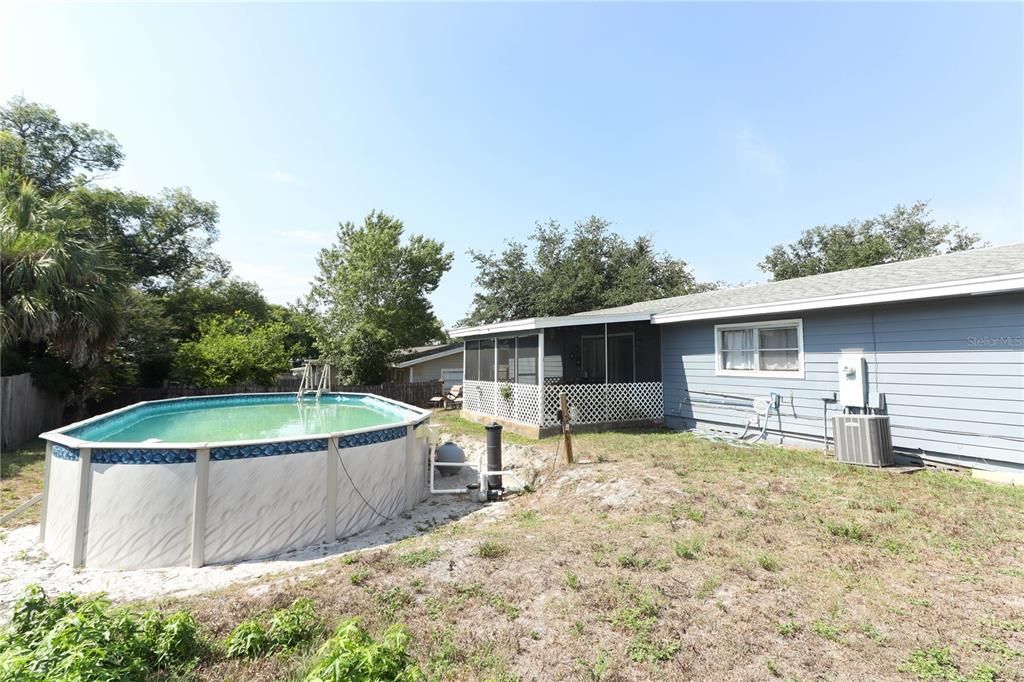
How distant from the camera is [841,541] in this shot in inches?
172

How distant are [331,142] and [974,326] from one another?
14892 millimetres

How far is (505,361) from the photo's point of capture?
16.7 metres

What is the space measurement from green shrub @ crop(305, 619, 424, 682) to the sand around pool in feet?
9.63

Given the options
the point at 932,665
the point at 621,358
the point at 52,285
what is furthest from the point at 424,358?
the point at 932,665

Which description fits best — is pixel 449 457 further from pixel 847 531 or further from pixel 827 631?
pixel 827 631

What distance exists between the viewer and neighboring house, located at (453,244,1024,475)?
6355 mm

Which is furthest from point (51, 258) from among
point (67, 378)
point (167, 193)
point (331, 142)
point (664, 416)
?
point (167, 193)

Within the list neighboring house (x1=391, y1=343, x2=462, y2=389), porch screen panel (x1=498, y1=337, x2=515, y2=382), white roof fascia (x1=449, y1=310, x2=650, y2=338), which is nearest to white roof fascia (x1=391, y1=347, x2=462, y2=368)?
neighboring house (x1=391, y1=343, x2=462, y2=389)

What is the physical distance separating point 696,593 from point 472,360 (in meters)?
13.0

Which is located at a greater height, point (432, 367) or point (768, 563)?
point (432, 367)

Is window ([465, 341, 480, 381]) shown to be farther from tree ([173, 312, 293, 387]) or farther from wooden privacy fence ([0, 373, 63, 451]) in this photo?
wooden privacy fence ([0, 373, 63, 451])

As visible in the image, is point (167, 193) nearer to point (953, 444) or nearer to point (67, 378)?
point (67, 378)

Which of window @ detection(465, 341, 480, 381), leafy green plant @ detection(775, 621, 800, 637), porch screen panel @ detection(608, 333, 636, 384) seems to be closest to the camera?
leafy green plant @ detection(775, 621, 800, 637)

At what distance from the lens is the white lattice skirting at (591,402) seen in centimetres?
1106
